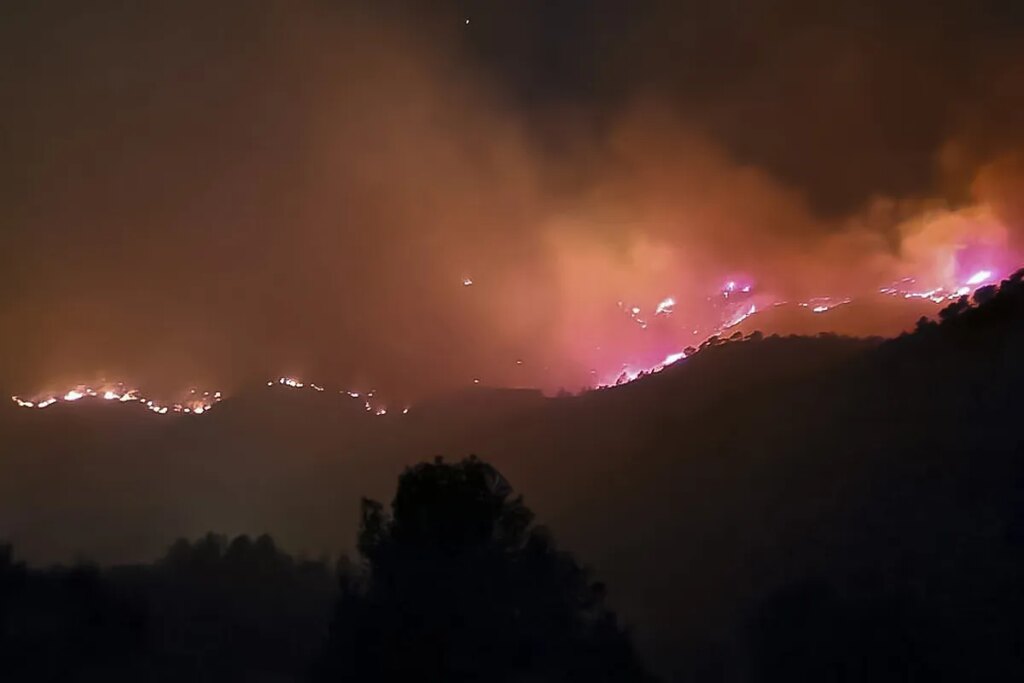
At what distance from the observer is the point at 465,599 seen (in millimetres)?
20594

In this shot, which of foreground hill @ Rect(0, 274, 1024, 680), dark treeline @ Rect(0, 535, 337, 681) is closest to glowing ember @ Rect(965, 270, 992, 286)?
foreground hill @ Rect(0, 274, 1024, 680)

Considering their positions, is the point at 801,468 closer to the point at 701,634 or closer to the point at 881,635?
the point at 701,634

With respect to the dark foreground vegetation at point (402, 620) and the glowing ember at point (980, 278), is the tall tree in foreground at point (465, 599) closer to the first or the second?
the dark foreground vegetation at point (402, 620)

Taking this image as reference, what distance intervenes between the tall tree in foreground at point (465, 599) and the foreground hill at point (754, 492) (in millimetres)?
4706

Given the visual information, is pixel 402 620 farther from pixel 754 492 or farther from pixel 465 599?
pixel 754 492

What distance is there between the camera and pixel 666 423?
180ft

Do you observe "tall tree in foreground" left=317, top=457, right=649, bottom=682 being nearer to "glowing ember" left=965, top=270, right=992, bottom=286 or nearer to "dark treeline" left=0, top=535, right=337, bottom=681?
"dark treeline" left=0, top=535, right=337, bottom=681

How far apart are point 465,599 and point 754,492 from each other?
2214 centimetres

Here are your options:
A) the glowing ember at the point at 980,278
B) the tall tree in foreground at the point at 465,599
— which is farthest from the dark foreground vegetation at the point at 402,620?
the glowing ember at the point at 980,278

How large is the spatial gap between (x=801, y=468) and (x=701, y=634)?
12170 mm

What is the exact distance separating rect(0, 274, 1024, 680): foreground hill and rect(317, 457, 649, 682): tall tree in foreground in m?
4.71

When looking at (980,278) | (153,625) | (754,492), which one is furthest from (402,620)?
(980,278)

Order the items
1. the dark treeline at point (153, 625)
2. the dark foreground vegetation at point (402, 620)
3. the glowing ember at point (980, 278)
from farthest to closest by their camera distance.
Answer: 1. the glowing ember at point (980, 278)
2. the dark treeline at point (153, 625)
3. the dark foreground vegetation at point (402, 620)

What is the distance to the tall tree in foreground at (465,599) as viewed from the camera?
65.8ft
